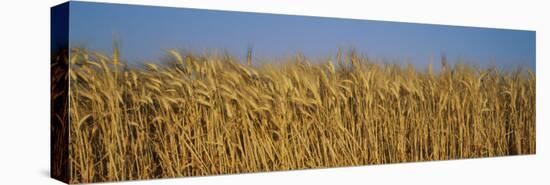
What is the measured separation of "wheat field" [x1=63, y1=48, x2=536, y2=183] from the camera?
711cm

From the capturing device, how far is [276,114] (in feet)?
26.1

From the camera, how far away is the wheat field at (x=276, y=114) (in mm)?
7113

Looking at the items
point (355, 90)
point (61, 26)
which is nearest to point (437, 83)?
point (355, 90)

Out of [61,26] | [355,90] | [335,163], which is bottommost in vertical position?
[335,163]

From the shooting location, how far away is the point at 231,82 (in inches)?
303

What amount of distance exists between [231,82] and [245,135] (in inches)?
20.8

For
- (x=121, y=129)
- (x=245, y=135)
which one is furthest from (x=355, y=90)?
(x=121, y=129)

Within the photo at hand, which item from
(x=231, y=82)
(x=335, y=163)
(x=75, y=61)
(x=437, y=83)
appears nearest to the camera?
(x=75, y=61)

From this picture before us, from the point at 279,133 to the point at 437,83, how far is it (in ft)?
6.86

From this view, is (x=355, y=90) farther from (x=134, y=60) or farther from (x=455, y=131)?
(x=134, y=60)

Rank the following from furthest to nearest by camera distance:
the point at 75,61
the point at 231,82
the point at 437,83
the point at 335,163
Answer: the point at 437,83
the point at 335,163
the point at 231,82
the point at 75,61

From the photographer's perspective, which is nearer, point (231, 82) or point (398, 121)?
point (231, 82)

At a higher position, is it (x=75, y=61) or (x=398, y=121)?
(x=75, y=61)

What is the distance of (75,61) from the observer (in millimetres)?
6957
